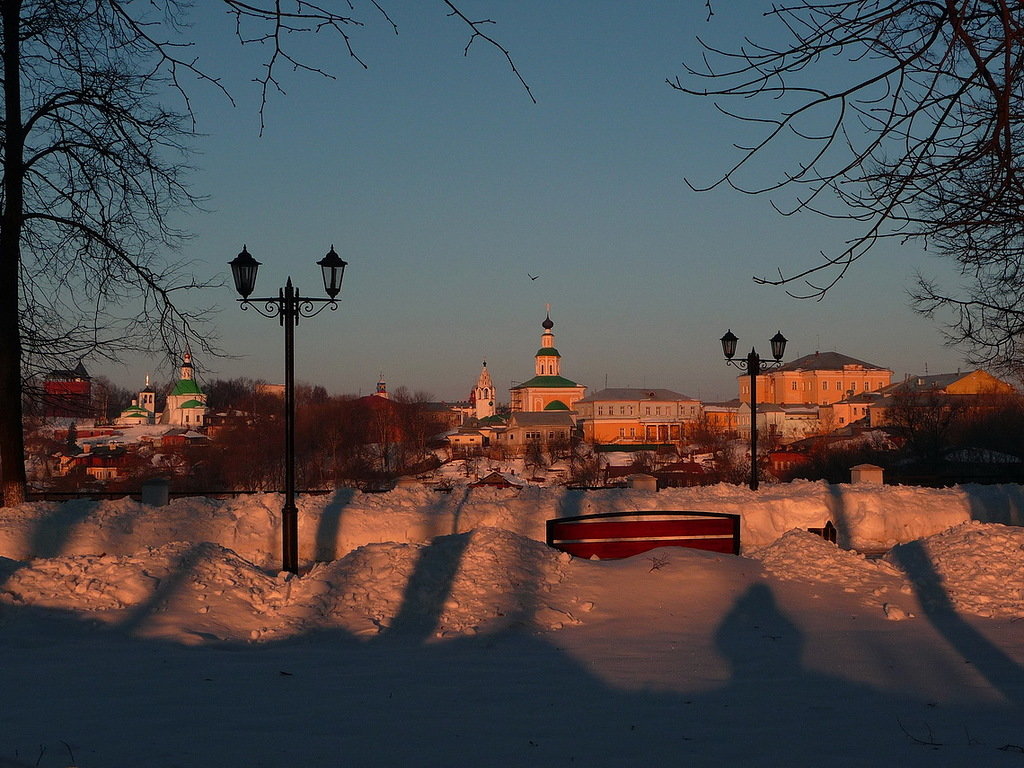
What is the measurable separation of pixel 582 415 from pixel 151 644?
120955 mm

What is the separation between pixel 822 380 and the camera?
135000 millimetres

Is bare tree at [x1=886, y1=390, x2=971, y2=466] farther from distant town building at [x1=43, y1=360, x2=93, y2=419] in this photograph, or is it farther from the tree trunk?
the tree trunk

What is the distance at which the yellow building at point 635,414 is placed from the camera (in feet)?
392

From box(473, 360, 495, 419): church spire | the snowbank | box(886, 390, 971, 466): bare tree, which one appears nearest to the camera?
the snowbank

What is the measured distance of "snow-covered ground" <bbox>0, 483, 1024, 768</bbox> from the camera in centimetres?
518

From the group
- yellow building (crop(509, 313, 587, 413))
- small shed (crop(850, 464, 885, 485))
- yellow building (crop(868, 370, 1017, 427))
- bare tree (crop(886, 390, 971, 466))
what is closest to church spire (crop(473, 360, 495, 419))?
yellow building (crop(509, 313, 587, 413))

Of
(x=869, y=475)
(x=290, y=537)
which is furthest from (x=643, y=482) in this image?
(x=290, y=537)

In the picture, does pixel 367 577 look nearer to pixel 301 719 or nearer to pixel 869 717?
pixel 301 719

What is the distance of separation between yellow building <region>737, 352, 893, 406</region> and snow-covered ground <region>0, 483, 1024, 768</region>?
12482 cm

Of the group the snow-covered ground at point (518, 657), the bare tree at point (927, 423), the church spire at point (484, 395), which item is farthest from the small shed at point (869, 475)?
the church spire at point (484, 395)

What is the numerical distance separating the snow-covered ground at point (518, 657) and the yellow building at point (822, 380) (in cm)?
12482

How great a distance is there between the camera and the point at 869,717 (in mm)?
5812

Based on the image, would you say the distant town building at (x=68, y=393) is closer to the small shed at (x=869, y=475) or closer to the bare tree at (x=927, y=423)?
the small shed at (x=869, y=475)

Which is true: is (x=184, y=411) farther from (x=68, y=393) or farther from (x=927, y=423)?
(x=68, y=393)
